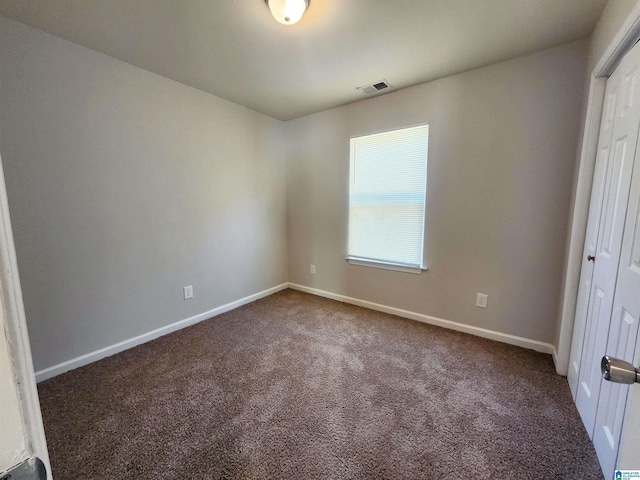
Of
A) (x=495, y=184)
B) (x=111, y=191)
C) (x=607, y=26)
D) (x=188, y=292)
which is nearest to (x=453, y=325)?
(x=495, y=184)

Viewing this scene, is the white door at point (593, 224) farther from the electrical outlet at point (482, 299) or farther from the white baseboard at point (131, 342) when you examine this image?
the white baseboard at point (131, 342)

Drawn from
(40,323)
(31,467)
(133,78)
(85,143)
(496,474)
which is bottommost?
(496,474)

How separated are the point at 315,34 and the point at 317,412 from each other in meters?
2.42

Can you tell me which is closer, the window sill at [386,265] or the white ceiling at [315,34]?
the white ceiling at [315,34]

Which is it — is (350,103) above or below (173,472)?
above

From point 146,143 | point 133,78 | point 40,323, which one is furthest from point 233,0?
point 40,323

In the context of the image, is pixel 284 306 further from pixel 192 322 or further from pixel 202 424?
pixel 202 424

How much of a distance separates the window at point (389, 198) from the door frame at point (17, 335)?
8.81ft

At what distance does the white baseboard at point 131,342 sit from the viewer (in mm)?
1860

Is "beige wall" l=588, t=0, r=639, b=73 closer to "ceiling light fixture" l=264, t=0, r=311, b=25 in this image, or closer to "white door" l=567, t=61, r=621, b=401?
"white door" l=567, t=61, r=621, b=401

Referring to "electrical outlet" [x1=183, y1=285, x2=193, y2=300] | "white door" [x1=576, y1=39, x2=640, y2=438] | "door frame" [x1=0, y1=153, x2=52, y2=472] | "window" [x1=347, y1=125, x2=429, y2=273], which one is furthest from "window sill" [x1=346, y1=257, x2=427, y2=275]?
"door frame" [x1=0, y1=153, x2=52, y2=472]

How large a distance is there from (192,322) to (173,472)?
5.24 ft

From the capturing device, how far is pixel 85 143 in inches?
75.8

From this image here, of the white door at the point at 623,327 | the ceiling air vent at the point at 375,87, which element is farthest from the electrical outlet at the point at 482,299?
the ceiling air vent at the point at 375,87
